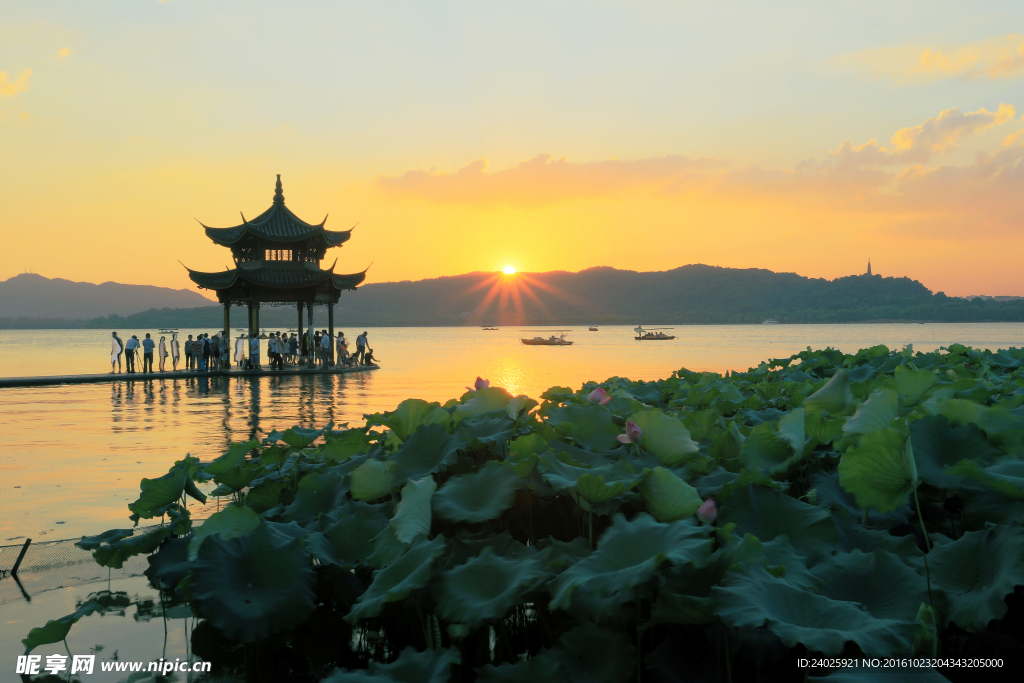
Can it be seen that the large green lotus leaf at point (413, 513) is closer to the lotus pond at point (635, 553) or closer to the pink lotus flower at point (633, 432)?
the lotus pond at point (635, 553)

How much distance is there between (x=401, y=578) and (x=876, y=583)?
3.57 feet

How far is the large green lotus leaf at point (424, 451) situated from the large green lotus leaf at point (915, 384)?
6.23ft

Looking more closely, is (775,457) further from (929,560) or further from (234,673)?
(234,673)

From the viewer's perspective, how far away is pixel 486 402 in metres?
3.13

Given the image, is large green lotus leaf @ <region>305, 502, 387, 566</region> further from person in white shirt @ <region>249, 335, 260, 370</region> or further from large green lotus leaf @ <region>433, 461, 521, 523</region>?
person in white shirt @ <region>249, 335, 260, 370</region>

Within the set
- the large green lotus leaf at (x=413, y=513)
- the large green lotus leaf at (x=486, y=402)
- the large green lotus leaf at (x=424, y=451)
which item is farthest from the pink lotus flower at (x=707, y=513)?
the large green lotus leaf at (x=486, y=402)

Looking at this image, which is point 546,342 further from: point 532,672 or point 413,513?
point 532,672

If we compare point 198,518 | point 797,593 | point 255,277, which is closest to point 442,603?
→ point 797,593

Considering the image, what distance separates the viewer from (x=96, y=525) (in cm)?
678

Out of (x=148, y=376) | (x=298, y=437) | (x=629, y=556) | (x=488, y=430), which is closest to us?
(x=629, y=556)

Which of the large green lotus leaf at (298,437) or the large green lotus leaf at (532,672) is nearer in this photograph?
the large green lotus leaf at (532,672)

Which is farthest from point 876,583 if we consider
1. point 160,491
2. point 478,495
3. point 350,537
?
point 160,491

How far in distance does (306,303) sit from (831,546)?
109 feet

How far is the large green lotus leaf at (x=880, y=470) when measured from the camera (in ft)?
5.32
